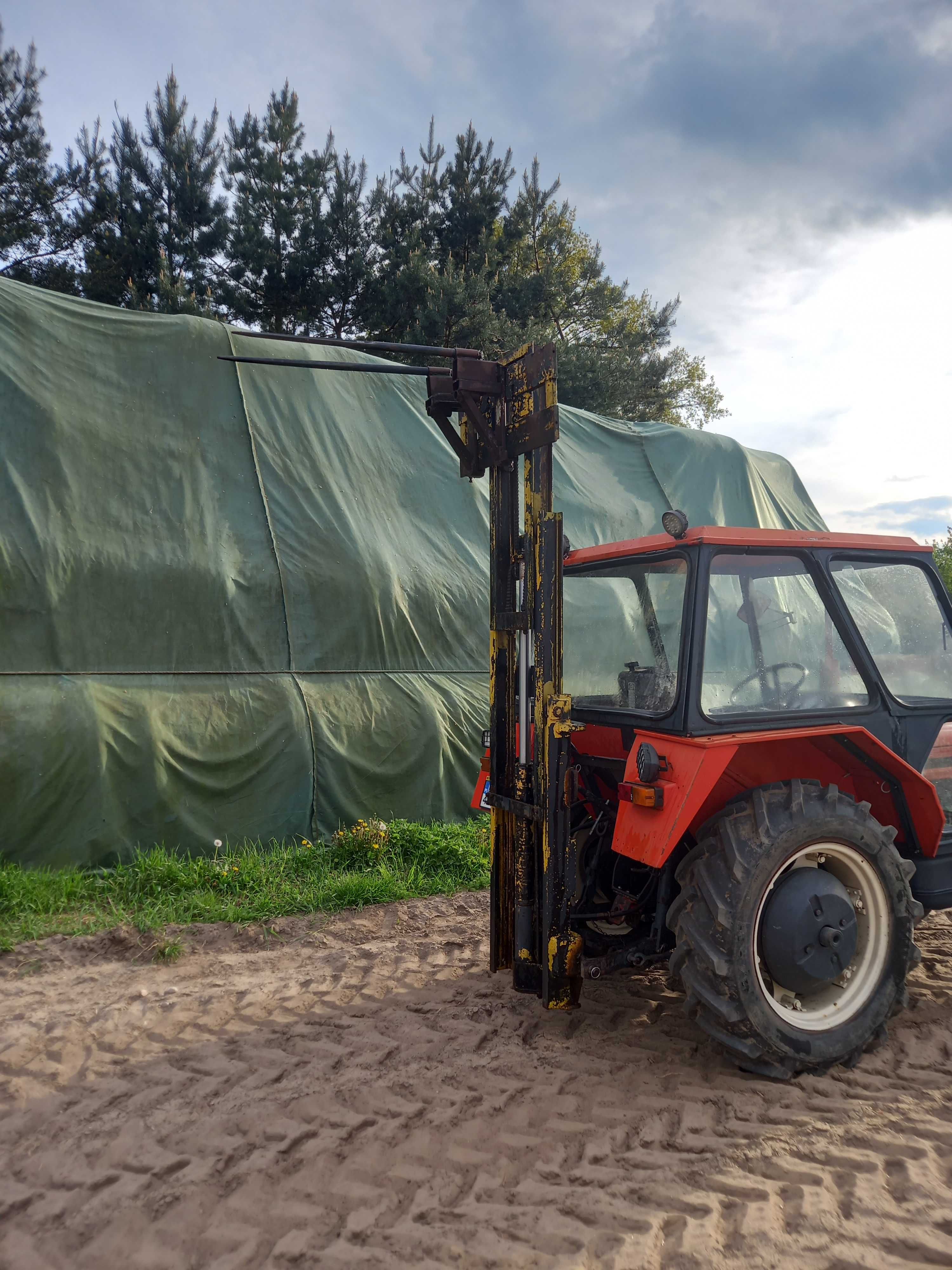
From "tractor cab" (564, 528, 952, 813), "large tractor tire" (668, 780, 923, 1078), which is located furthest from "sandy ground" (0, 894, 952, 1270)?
"tractor cab" (564, 528, 952, 813)

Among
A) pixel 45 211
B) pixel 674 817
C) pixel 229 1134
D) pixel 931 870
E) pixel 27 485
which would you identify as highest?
pixel 45 211

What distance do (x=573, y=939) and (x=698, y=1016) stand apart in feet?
1.79

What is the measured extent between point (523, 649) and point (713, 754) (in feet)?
2.87

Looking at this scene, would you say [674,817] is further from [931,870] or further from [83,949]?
[83,949]

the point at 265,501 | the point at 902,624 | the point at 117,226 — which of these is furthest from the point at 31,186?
the point at 902,624

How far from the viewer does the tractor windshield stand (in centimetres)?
342

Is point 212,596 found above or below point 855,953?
above

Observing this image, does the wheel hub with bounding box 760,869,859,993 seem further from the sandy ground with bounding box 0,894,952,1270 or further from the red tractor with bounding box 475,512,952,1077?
the sandy ground with bounding box 0,894,952,1270

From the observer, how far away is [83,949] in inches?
174

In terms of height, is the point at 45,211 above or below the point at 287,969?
above

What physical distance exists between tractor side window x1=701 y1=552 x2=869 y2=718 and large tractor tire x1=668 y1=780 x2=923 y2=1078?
0.37 meters

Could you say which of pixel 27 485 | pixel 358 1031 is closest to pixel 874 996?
pixel 358 1031

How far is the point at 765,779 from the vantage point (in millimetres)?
3299

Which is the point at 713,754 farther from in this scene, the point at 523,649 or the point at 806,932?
the point at 523,649
